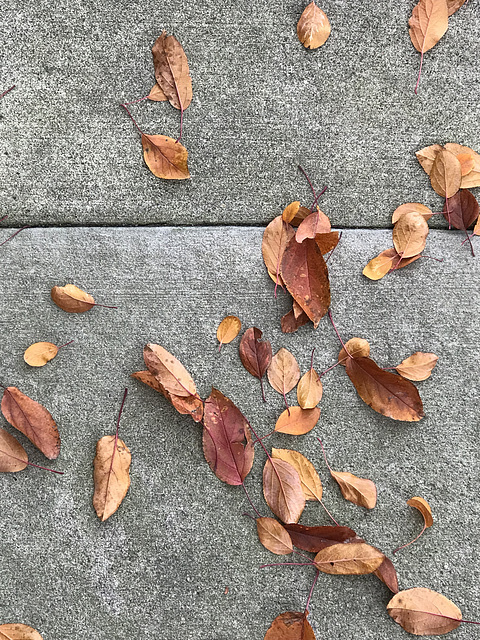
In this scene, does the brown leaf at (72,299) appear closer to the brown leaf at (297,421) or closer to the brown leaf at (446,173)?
the brown leaf at (297,421)

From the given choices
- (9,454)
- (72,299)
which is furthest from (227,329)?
(9,454)

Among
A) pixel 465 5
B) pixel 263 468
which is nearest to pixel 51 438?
pixel 263 468

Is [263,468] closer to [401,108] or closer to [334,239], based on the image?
[334,239]

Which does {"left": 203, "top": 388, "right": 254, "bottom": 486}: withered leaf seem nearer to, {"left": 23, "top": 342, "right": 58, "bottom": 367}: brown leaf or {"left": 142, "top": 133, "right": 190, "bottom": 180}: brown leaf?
{"left": 23, "top": 342, "right": 58, "bottom": 367}: brown leaf

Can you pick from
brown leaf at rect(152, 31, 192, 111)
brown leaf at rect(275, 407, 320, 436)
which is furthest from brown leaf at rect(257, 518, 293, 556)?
brown leaf at rect(152, 31, 192, 111)

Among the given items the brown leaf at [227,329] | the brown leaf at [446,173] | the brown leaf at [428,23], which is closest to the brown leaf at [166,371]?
the brown leaf at [227,329]

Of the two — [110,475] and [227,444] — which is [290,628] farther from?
[110,475]
